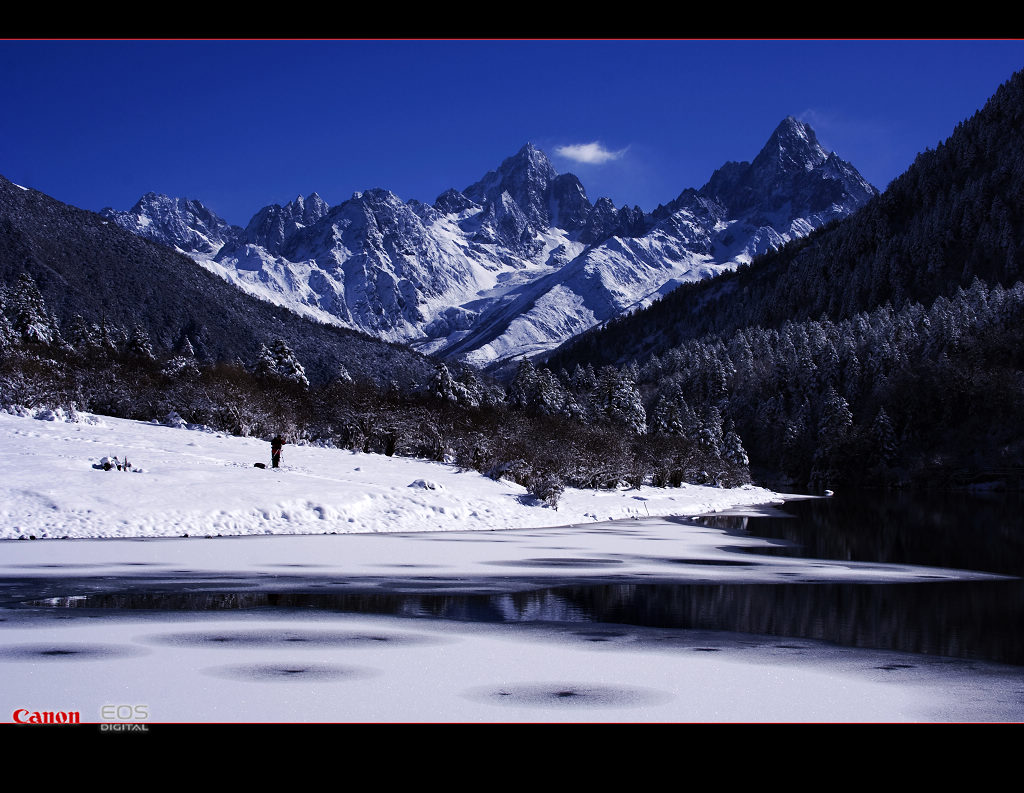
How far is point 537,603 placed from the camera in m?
16.8

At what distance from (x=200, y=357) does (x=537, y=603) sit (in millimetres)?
162705

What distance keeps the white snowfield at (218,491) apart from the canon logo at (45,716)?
729 inches

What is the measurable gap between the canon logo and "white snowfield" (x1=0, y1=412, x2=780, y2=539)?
729 inches

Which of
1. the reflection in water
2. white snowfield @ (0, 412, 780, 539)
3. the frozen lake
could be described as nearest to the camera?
the frozen lake

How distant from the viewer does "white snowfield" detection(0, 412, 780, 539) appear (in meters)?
25.6

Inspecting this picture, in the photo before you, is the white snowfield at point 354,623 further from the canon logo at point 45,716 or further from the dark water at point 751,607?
the dark water at point 751,607

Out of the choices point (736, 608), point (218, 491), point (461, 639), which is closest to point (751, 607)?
point (736, 608)

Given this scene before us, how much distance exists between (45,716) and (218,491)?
2248cm

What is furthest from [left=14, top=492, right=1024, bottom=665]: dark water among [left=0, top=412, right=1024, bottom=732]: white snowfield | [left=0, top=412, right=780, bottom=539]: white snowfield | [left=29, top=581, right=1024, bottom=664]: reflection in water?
[left=0, top=412, right=780, bottom=539]: white snowfield

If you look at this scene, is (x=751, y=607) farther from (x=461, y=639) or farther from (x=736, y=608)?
(x=461, y=639)

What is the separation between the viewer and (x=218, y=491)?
29.2 metres

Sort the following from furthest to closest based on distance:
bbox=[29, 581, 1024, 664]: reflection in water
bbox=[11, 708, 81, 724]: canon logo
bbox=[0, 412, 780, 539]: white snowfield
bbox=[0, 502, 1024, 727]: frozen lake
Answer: bbox=[0, 412, 780, 539]: white snowfield < bbox=[29, 581, 1024, 664]: reflection in water < bbox=[0, 502, 1024, 727]: frozen lake < bbox=[11, 708, 81, 724]: canon logo

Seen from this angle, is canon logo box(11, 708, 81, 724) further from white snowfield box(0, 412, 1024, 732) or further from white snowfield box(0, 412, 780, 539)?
white snowfield box(0, 412, 780, 539)
